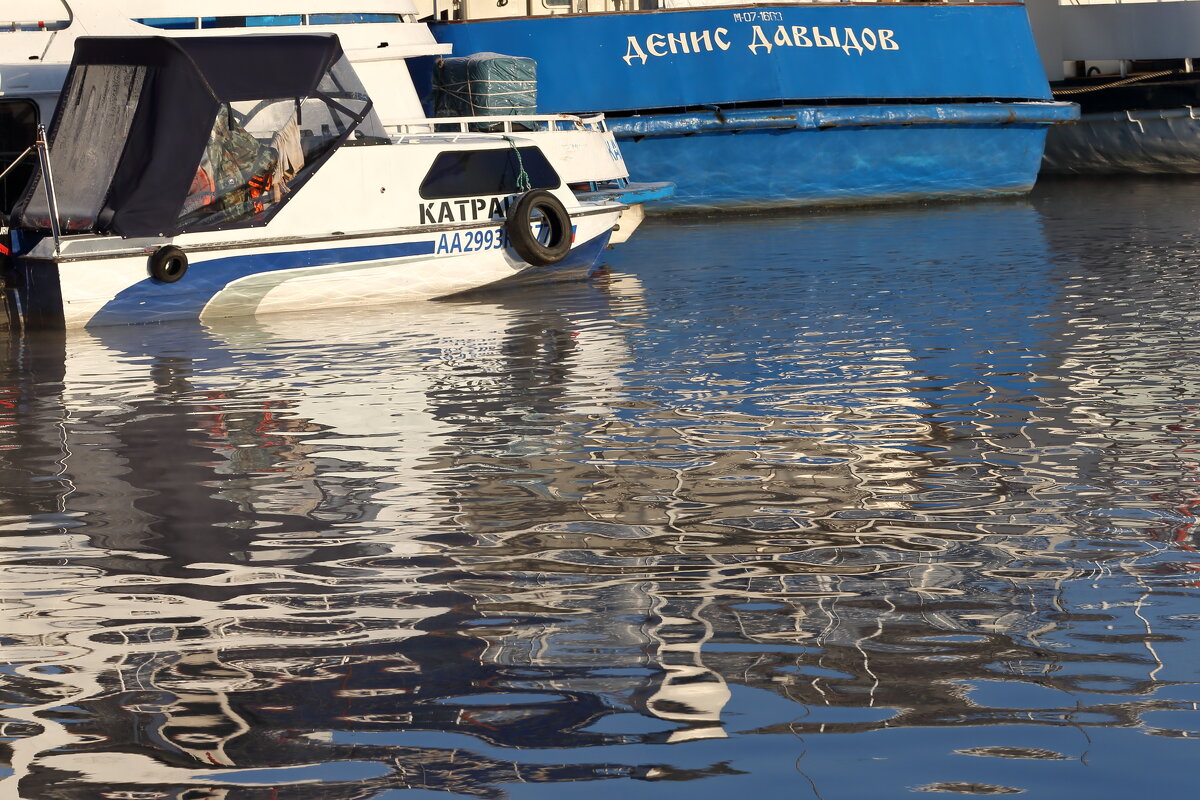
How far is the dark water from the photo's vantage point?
12.6ft

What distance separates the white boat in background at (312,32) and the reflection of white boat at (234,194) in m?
0.66

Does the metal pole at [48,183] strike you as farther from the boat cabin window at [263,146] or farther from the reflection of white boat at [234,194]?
the boat cabin window at [263,146]

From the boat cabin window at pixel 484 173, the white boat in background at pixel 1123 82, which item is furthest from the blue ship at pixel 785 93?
the boat cabin window at pixel 484 173

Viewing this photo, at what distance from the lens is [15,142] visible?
13633 millimetres

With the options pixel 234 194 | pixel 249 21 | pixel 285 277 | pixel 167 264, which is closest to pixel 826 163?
pixel 249 21

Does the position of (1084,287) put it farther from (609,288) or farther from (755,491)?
(755,491)

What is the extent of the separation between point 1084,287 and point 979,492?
6.87 m

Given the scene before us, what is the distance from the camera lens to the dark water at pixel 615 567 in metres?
3.83

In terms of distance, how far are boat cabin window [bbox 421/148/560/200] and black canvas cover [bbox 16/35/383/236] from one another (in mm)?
797

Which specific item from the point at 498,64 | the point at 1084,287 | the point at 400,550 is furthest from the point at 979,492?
the point at 498,64

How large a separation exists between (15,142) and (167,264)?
2482 millimetres

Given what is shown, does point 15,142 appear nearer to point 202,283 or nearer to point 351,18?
point 202,283

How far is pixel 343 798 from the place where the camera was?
11.8 feet

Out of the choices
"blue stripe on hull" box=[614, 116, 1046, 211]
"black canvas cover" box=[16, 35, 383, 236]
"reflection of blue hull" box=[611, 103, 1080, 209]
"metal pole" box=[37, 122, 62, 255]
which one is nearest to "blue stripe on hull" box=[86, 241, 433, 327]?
"black canvas cover" box=[16, 35, 383, 236]
